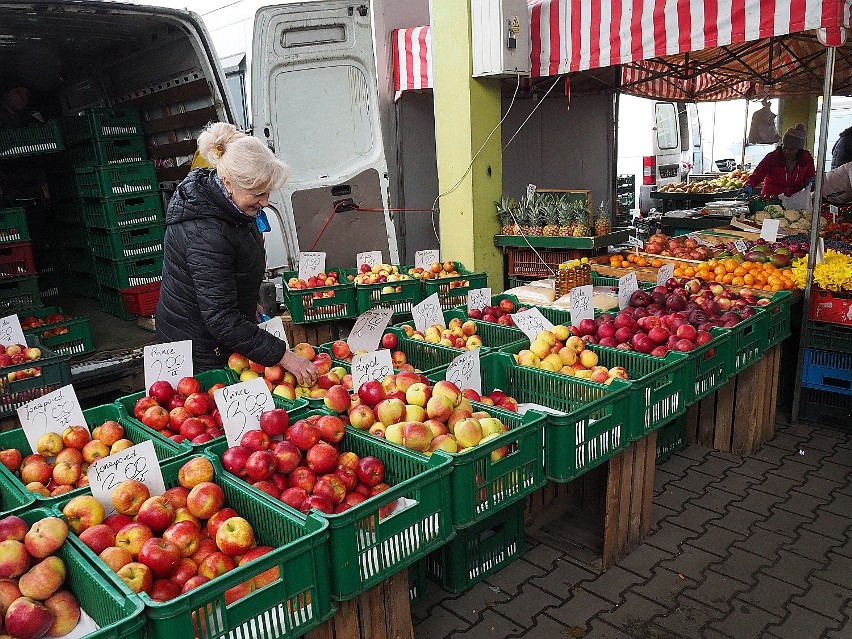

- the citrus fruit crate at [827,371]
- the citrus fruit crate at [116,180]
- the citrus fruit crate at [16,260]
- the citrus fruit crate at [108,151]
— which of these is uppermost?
the citrus fruit crate at [108,151]

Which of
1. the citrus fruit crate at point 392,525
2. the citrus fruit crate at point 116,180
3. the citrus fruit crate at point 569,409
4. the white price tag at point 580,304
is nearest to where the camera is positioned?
the citrus fruit crate at point 392,525

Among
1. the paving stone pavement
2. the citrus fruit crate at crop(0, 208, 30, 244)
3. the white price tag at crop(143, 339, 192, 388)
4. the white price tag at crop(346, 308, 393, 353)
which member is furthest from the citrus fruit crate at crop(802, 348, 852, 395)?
the citrus fruit crate at crop(0, 208, 30, 244)

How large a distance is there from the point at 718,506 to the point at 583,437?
1.88 metres

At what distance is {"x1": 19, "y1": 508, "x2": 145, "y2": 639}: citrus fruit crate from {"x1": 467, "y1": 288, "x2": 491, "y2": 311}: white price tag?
2985 mm

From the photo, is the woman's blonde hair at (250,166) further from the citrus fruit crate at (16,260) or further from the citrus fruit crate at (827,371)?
the citrus fruit crate at (827,371)

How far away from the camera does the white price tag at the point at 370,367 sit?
3.13m

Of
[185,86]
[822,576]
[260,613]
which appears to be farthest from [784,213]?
[260,613]

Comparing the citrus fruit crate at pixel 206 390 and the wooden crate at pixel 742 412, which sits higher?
the citrus fruit crate at pixel 206 390

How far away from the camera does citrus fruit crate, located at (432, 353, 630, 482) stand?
2801mm

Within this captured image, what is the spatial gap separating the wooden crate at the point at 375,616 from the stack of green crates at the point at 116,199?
4631mm

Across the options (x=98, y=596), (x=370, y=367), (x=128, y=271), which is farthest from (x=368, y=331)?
(x=128, y=271)

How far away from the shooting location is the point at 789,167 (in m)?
9.77

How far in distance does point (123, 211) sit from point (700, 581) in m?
5.31

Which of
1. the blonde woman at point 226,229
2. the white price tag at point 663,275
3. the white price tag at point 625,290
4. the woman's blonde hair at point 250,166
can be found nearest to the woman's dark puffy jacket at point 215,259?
the blonde woman at point 226,229
